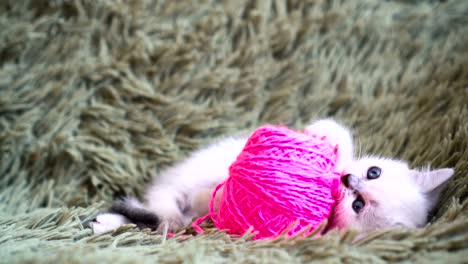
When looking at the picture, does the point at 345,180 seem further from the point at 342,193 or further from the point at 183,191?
the point at 183,191

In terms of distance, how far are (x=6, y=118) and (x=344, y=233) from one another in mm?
774

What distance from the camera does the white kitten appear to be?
84 cm

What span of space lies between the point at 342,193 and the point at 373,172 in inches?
2.9

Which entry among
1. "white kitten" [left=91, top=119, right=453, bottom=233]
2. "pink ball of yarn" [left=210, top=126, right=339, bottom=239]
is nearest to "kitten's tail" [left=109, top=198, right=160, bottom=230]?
"white kitten" [left=91, top=119, right=453, bottom=233]

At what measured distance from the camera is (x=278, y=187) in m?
0.79

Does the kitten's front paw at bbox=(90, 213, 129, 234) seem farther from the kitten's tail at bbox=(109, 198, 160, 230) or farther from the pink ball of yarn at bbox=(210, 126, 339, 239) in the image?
the pink ball of yarn at bbox=(210, 126, 339, 239)

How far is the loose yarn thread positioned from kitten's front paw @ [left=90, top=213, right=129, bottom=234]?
19cm

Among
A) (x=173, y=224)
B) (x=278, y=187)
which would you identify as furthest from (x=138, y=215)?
(x=278, y=187)

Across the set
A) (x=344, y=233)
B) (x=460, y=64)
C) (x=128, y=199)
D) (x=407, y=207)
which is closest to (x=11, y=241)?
(x=128, y=199)

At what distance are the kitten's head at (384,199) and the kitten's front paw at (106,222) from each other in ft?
1.27

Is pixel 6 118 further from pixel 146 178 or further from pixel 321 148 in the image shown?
pixel 321 148

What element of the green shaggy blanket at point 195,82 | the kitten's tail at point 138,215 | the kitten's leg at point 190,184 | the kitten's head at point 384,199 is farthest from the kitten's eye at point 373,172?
the kitten's tail at point 138,215

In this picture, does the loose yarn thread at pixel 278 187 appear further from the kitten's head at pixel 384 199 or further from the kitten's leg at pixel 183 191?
the kitten's leg at pixel 183 191

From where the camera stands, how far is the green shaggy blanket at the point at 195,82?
1055 mm
